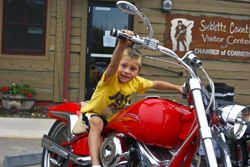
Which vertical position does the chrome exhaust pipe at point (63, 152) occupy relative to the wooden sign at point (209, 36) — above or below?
below

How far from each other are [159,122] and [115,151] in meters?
0.41

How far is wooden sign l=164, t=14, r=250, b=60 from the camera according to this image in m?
10.1

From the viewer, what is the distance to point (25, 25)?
9.87 m

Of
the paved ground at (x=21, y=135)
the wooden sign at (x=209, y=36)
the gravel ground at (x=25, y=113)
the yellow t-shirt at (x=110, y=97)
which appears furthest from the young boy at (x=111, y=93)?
the wooden sign at (x=209, y=36)

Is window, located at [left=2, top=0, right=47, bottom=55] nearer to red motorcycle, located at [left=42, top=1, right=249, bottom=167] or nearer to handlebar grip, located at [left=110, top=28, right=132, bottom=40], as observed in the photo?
red motorcycle, located at [left=42, top=1, right=249, bottom=167]

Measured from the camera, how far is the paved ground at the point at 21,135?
625 cm

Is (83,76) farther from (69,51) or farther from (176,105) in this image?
(176,105)

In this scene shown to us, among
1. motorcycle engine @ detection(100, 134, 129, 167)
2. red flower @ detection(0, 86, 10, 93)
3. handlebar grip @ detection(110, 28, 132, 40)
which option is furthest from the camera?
red flower @ detection(0, 86, 10, 93)

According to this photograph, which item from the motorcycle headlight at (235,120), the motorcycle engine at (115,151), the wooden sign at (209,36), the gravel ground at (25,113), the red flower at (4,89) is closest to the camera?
the motorcycle headlight at (235,120)

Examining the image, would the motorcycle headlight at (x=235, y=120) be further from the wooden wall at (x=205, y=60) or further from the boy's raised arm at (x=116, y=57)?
the wooden wall at (x=205, y=60)

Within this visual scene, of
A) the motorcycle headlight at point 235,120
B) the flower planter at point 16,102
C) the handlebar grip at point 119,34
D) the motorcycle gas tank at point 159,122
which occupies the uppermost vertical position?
the handlebar grip at point 119,34

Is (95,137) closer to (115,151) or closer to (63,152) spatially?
(115,151)

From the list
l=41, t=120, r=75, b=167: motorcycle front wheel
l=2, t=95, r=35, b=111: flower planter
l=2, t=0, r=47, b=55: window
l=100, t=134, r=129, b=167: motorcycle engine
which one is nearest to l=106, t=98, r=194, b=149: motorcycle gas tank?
l=100, t=134, r=129, b=167: motorcycle engine

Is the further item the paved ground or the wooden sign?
the wooden sign
